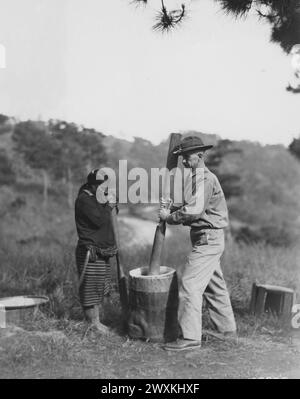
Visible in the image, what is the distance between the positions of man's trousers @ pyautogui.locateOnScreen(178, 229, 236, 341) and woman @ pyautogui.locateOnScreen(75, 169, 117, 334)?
2.83 ft

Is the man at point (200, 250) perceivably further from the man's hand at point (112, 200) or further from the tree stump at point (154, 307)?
the man's hand at point (112, 200)

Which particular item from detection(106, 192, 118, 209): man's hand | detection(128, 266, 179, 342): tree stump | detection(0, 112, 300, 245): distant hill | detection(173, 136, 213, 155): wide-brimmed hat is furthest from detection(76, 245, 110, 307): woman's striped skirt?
detection(0, 112, 300, 245): distant hill

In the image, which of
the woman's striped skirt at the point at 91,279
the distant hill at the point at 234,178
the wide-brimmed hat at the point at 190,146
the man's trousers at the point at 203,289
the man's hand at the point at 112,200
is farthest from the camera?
the distant hill at the point at 234,178

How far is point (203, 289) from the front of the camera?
4848mm

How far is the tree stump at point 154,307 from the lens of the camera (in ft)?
16.3

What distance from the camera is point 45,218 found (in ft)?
51.0

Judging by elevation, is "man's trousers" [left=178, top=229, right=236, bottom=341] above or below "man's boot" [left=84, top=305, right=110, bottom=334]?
above

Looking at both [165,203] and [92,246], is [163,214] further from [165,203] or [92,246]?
[92,246]

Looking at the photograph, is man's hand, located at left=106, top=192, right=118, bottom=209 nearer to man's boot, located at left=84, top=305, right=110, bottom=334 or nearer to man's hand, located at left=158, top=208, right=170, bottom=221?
man's hand, located at left=158, top=208, right=170, bottom=221

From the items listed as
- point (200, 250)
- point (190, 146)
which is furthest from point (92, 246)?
Result: point (190, 146)

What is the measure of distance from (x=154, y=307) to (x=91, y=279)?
716 millimetres

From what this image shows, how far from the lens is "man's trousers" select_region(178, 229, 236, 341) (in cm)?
478

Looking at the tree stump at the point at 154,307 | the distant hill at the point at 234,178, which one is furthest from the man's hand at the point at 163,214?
the distant hill at the point at 234,178
